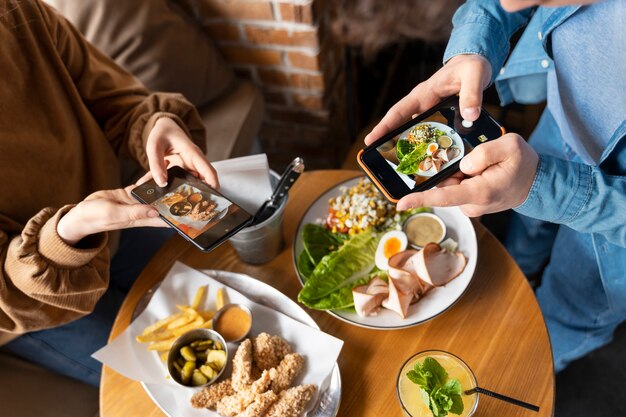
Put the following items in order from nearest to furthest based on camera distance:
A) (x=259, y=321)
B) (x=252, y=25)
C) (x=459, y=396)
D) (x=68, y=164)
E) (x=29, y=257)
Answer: (x=459, y=396) → (x=29, y=257) → (x=259, y=321) → (x=68, y=164) → (x=252, y=25)

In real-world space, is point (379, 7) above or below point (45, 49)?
below

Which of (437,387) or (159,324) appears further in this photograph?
(159,324)

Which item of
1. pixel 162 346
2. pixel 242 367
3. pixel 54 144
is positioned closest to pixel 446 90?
pixel 242 367

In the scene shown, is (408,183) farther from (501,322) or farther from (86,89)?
(86,89)

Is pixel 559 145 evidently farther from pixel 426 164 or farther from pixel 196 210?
pixel 196 210

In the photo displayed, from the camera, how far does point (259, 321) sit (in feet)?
3.44

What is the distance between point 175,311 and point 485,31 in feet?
3.21

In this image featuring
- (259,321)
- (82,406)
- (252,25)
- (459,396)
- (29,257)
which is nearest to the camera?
(459,396)

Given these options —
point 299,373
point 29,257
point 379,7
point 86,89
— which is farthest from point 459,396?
point 379,7

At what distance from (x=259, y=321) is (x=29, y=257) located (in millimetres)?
496

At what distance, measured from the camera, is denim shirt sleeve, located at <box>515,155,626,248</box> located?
850 mm

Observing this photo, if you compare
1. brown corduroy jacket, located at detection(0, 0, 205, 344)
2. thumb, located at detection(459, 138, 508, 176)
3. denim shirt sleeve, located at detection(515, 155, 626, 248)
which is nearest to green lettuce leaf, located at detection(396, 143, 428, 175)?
thumb, located at detection(459, 138, 508, 176)

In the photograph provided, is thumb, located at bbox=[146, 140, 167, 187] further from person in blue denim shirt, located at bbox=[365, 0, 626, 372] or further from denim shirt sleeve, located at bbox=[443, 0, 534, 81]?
denim shirt sleeve, located at bbox=[443, 0, 534, 81]

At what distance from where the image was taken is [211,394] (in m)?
0.93
